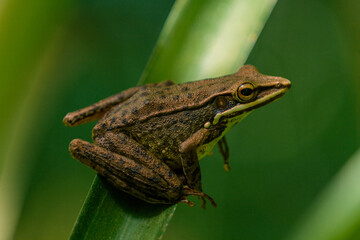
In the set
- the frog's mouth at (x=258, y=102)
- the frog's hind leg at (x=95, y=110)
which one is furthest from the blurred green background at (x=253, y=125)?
the frog's mouth at (x=258, y=102)

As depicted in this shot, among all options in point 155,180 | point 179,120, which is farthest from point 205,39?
point 155,180

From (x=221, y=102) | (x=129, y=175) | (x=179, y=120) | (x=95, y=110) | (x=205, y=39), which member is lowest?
(x=129, y=175)

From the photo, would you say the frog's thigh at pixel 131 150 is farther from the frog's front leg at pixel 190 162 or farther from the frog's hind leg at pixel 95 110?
the frog's hind leg at pixel 95 110

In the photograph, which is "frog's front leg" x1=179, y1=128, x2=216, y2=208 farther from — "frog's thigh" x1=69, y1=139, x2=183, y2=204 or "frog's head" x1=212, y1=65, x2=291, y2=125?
"frog's head" x1=212, y1=65, x2=291, y2=125
